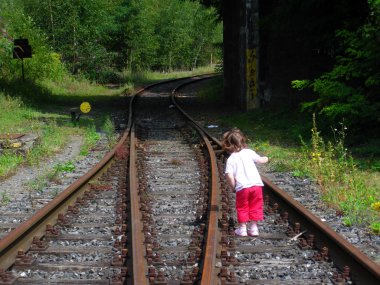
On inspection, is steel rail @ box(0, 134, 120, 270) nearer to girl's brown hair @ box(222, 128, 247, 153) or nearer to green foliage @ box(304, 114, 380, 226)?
girl's brown hair @ box(222, 128, 247, 153)

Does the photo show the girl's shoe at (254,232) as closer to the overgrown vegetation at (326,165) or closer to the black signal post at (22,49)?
the overgrown vegetation at (326,165)

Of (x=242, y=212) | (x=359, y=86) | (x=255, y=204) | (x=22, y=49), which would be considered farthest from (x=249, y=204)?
(x=22, y=49)

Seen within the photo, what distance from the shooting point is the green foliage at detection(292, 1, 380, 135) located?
37.3ft

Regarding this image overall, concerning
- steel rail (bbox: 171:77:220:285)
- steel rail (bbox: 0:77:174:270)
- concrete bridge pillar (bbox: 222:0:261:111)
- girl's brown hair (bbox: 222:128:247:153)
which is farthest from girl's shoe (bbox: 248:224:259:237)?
concrete bridge pillar (bbox: 222:0:261:111)

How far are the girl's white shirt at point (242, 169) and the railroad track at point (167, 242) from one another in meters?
0.45

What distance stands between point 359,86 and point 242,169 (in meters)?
6.81

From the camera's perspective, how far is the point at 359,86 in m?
12.5

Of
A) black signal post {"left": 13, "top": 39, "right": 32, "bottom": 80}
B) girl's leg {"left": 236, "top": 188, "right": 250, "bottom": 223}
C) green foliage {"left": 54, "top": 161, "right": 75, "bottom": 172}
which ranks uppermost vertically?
black signal post {"left": 13, "top": 39, "right": 32, "bottom": 80}

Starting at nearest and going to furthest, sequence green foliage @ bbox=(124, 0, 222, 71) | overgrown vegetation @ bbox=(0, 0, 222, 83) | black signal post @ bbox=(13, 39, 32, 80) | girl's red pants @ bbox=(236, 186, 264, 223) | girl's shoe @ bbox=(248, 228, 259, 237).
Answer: girl's shoe @ bbox=(248, 228, 259, 237) → girl's red pants @ bbox=(236, 186, 264, 223) → black signal post @ bbox=(13, 39, 32, 80) → overgrown vegetation @ bbox=(0, 0, 222, 83) → green foliage @ bbox=(124, 0, 222, 71)

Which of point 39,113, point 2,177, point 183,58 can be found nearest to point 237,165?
point 2,177

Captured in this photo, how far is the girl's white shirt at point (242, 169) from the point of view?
6.42 m

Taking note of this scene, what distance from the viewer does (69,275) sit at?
4996mm

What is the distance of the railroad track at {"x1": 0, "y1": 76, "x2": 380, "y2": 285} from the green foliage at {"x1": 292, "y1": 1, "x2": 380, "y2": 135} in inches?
149

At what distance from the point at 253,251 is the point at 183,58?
60316 mm
